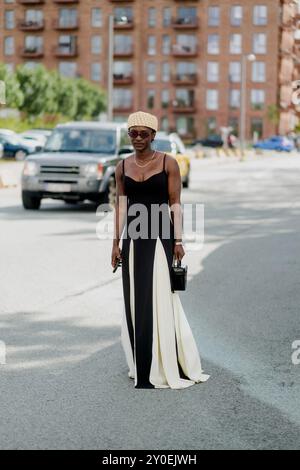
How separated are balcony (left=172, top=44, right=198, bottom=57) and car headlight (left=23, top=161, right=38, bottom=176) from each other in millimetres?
87494

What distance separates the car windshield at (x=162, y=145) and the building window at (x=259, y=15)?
250 feet

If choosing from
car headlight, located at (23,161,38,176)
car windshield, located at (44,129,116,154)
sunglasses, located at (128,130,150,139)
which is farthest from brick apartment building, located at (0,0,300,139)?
sunglasses, located at (128,130,150,139)

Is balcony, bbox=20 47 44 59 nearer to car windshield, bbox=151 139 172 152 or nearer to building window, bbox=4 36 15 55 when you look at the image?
building window, bbox=4 36 15 55

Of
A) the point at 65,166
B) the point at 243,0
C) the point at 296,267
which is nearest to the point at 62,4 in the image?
the point at 243,0

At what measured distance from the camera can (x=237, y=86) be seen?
106 m

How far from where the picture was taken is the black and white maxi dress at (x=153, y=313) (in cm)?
623

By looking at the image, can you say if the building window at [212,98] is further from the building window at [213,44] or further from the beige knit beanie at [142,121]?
the beige knit beanie at [142,121]

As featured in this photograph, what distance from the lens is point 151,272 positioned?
6320 millimetres

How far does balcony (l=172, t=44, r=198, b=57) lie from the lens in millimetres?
106000

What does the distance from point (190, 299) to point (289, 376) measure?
321 centimetres

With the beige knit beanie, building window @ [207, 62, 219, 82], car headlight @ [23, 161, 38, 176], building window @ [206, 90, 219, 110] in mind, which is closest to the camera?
the beige knit beanie

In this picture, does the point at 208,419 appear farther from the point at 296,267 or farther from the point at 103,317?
the point at 296,267

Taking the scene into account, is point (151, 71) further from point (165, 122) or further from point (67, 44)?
point (67, 44)

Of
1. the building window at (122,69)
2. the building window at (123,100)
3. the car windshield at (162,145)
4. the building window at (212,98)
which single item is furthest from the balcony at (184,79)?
the car windshield at (162,145)
